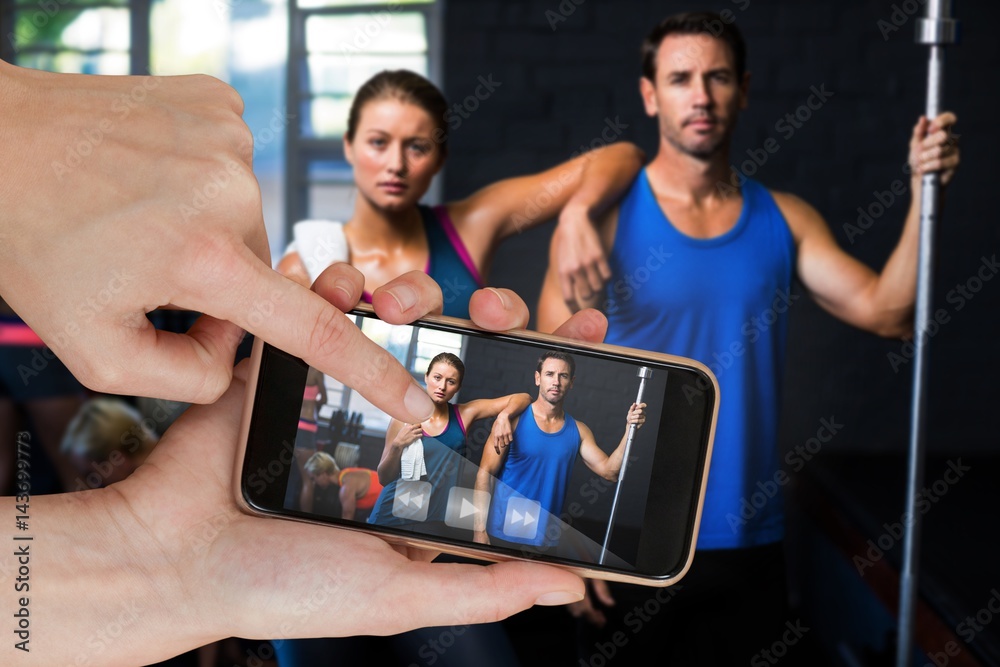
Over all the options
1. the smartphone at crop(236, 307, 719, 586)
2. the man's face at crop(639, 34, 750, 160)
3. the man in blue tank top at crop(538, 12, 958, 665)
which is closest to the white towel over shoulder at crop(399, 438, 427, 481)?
the smartphone at crop(236, 307, 719, 586)

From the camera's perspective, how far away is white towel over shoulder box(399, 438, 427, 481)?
54 cm

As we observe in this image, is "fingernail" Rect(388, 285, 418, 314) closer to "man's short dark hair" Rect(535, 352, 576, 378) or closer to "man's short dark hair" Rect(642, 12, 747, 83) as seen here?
"man's short dark hair" Rect(535, 352, 576, 378)

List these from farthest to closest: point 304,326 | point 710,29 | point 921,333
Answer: point 710,29
point 921,333
point 304,326

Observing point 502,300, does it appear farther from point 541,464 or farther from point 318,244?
point 318,244

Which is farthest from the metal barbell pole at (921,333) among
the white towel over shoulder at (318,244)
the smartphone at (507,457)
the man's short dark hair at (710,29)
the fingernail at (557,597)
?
the white towel over shoulder at (318,244)

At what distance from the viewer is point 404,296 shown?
0.49 metres

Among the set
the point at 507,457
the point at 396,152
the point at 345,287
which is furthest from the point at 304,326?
the point at 396,152

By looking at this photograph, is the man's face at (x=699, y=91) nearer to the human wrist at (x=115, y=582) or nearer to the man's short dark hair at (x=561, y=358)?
the man's short dark hair at (x=561, y=358)

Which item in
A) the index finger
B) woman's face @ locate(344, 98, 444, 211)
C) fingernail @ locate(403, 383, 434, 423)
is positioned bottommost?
fingernail @ locate(403, 383, 434, 423)

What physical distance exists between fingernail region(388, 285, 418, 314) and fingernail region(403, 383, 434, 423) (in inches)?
2.0

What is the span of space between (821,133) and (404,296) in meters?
0.76

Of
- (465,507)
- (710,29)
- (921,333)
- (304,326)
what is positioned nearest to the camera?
(304,326)

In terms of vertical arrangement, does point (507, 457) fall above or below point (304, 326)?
below

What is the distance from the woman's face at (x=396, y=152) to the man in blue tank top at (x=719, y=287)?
0.68 ft
